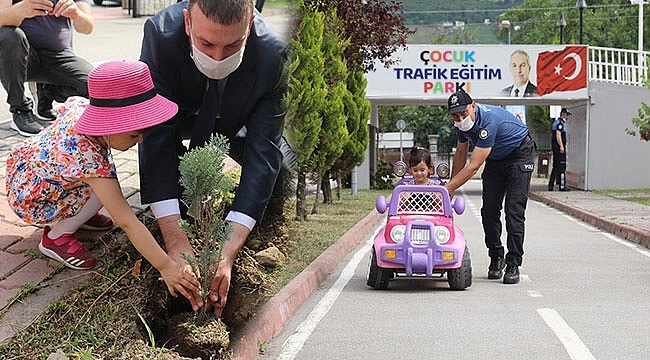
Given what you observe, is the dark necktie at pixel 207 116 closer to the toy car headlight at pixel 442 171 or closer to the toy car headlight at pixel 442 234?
the toy car headlight at pixel 442 234

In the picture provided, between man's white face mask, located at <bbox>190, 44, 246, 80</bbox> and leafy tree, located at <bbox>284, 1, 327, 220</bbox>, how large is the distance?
10.7 inches

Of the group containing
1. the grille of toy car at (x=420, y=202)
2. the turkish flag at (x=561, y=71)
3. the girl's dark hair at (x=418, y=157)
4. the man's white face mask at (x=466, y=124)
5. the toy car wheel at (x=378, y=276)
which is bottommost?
the toy car wheel at (x=378, y=276)

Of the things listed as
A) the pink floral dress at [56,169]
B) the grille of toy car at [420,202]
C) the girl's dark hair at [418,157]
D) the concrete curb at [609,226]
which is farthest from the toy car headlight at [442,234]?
the concrete curb at [609,226]

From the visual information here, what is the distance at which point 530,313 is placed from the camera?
614cm

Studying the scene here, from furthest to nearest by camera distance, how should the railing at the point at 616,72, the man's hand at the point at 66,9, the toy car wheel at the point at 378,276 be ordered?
1. the railing at the point at 616,72
2. the toy car wheel at the point at 378,276
3. the man's hand at the point at 66,9

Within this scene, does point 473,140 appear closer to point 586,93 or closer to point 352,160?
point 352,160

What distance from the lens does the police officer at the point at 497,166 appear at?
7543mm

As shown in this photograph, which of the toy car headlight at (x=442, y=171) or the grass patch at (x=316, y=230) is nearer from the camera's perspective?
the grass patch at (x=316, y=230)

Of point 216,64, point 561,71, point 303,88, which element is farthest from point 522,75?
point 216,64

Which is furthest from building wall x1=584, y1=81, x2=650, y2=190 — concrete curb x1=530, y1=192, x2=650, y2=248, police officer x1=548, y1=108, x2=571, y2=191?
concrete curb x1=530, y1=192, x2=650, y2=248

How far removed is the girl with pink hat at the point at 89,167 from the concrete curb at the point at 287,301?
27.0 inches

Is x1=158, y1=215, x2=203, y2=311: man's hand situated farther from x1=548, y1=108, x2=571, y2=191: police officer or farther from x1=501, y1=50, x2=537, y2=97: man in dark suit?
x1=501, y1=50, x2=537, y2=97: man in dark suit

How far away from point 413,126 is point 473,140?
63832 millimetres

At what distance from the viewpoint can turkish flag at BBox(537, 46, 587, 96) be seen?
25.8m
